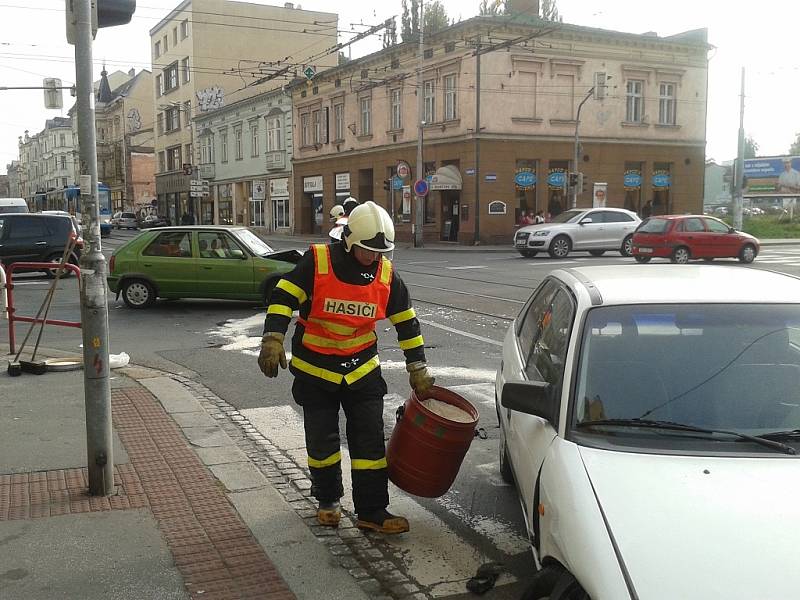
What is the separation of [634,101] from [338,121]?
1597 centimetres

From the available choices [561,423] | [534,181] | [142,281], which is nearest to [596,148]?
[534,181]

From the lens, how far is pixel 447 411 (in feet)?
14.7

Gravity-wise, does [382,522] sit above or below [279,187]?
below

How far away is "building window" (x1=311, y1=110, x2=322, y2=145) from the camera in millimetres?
46125

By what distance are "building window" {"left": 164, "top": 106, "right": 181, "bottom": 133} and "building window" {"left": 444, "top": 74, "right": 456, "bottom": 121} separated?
109 feet

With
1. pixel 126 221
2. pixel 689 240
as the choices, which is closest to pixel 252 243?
pixel 689 240

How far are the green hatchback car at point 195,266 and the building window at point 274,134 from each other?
123 ft

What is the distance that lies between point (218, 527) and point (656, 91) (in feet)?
126

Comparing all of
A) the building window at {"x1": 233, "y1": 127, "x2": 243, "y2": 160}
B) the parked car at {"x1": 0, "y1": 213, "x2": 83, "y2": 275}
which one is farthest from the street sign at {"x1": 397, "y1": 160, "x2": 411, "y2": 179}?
the building window at {"x1": 233, "y1": 127, "x2": 243, "y2": 160}

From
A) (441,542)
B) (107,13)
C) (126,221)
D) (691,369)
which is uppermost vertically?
(107,13)


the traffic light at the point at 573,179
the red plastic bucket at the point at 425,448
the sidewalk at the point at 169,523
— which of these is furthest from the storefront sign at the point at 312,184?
the red plastic bucket at the point at 425,448

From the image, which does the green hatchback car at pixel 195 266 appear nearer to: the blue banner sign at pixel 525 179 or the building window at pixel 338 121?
the blue banner sign at pixel 525 179

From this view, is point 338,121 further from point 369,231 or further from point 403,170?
point 369,231

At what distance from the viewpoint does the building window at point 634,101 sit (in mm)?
37938
